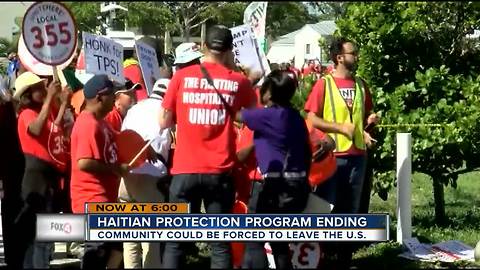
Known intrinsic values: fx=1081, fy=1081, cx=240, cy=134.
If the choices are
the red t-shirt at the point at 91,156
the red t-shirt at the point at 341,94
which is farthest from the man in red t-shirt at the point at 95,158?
the red t-shirt at the point at 341,94

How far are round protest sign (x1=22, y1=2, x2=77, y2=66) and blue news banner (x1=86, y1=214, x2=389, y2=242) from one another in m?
1.35

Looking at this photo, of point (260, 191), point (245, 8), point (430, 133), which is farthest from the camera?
point (430, 133)

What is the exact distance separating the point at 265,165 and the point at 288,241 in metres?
0.63

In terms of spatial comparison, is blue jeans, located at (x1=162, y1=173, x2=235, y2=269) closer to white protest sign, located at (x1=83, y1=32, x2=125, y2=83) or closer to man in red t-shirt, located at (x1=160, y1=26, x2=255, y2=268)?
man in red t-shirt, located at (x1=160, y1=26, x2=255, y2=268)

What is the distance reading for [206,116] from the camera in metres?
7.62

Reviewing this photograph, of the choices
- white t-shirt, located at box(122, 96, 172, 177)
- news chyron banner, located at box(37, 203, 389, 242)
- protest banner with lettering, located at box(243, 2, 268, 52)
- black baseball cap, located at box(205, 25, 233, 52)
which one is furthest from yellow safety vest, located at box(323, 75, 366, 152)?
black baseball cap, located at box(205, 25, 233, 52)

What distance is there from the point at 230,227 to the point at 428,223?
5189mm

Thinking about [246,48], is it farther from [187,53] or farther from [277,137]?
[277,137]

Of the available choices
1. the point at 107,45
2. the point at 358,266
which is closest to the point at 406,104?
the point at 358,266

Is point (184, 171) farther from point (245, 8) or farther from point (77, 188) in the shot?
point (245, 8)

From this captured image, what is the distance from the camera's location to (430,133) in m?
11.5

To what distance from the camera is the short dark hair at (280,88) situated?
302 inches

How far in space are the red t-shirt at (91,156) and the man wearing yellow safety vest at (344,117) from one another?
1.99m

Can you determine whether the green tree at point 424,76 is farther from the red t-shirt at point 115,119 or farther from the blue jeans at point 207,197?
the blue jeans at point 207,197
